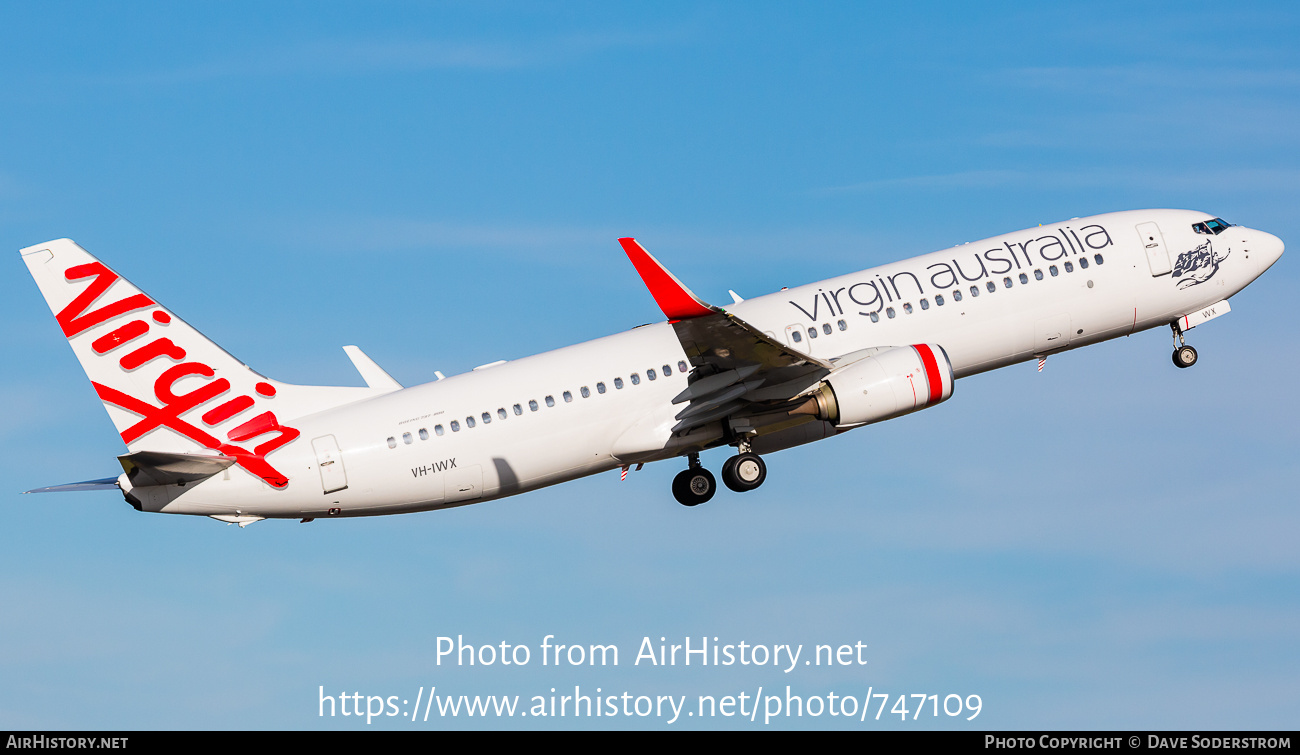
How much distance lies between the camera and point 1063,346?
4238 centimetres

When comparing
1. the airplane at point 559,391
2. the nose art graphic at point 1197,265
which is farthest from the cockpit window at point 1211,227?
the airplane at point 559,391

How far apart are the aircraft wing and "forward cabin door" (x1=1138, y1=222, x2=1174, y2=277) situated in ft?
39.8

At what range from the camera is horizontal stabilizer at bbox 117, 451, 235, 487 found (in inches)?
1369

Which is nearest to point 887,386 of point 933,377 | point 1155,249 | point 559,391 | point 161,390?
point 933,377

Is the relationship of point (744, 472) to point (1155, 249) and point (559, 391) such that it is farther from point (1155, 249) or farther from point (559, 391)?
point (1155, 249)

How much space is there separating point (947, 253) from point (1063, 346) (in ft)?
15.4

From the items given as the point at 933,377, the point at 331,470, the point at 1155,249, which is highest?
the point at 1155,249

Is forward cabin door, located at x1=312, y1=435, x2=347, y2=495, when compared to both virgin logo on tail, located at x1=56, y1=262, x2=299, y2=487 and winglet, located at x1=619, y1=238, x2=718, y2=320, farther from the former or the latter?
winglet, located at x1=619, y1=238, x2=718, y2=320

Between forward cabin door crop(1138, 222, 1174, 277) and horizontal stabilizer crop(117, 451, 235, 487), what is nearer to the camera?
horizontal stabilizer crop(117, 451, 235, 487)

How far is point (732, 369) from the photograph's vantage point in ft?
125

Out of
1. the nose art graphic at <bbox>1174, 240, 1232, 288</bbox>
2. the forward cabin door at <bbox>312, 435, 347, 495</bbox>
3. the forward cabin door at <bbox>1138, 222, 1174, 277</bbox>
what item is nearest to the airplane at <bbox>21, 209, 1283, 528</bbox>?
the forward cabin door at <bbox>312, 435, 347, 495</bbox>

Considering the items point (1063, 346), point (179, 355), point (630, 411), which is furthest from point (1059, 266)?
point (179, 355)

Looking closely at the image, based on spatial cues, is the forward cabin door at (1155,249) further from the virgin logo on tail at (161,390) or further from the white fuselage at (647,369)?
the virgin logo on tail at (161,390)

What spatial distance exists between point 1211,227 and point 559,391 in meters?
22.4
